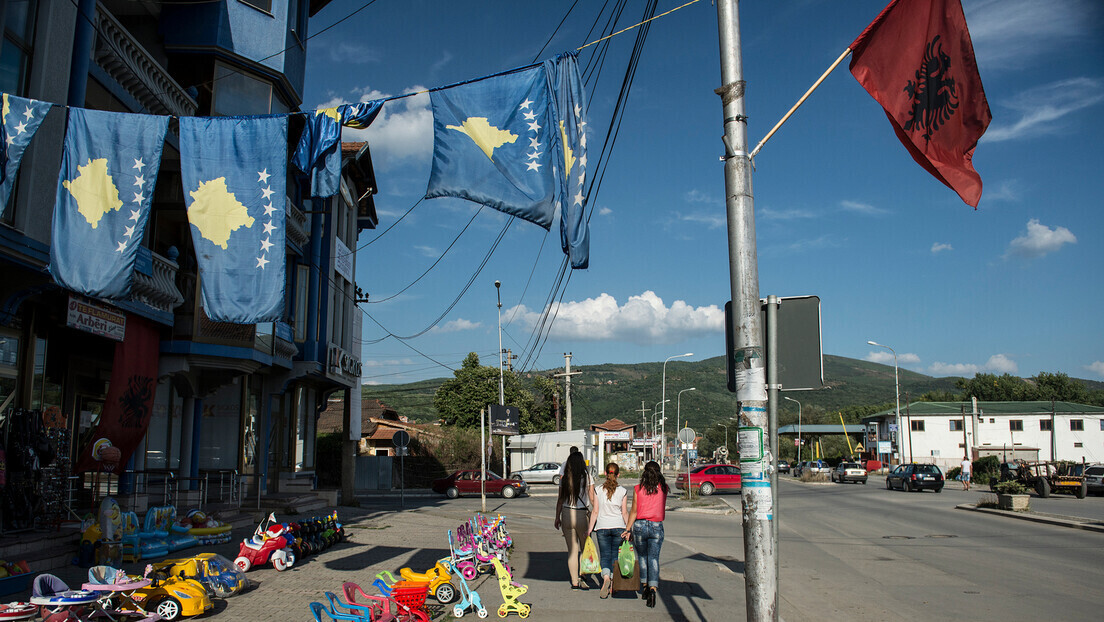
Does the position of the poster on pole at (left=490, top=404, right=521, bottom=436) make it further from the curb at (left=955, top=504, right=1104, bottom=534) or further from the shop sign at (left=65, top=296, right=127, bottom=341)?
the shop sign at (left=65, top=296, right=127, bottom=341)

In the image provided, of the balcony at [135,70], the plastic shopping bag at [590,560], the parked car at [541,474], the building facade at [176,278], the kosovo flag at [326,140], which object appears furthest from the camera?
the parked car at [541,474]

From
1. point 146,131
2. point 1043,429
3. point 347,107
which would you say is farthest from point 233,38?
point 1043,429

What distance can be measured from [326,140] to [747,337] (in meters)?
5.19

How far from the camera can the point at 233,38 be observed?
57.3 ft

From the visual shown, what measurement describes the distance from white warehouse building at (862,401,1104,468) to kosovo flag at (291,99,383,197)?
236 ft

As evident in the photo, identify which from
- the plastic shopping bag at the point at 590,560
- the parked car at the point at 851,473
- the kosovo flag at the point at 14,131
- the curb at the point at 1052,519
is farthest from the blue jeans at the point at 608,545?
the parked car at the point at 851,473

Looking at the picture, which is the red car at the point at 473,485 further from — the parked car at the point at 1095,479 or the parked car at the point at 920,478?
the parked car at the point at 1095,479

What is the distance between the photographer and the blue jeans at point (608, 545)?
923 centimetres

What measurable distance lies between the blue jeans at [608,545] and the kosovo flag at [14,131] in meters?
7.74

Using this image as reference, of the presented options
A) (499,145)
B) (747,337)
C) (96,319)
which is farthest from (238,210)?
(747,337)

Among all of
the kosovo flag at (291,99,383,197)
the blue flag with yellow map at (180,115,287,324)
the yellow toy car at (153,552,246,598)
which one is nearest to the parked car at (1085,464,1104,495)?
the yellow toy car at (153,552,246,598)

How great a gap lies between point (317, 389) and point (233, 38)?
12984mm

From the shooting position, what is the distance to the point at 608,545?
9.27 m

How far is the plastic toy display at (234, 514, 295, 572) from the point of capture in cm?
1041
